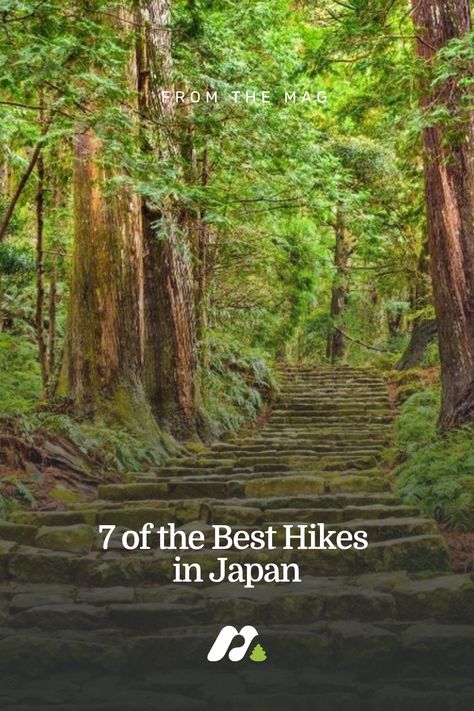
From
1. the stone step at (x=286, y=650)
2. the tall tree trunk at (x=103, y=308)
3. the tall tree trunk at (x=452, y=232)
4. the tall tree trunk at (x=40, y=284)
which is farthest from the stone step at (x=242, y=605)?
the tall tree trunk at (x=40, y=284)

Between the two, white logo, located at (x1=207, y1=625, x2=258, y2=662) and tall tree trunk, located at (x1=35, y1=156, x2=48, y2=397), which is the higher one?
tall tree trunk, located at (x1=35, y1=156, x2=48, y2=397)

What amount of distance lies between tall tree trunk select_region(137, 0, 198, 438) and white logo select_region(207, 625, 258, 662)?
6470 mm

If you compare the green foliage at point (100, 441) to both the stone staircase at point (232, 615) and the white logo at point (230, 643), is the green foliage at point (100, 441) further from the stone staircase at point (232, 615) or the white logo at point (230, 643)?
the white logo at point (230, 643)

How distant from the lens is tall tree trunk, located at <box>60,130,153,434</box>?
9.23m

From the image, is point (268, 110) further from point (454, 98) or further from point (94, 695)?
point (94, 695)

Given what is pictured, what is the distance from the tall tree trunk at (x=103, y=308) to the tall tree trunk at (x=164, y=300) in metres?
1.12

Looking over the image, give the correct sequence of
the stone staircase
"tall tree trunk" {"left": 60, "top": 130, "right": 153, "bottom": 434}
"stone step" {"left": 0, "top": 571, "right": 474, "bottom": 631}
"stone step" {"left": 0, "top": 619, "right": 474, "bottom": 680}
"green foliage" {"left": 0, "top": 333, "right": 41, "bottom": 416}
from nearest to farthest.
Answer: the stone staircase, "stone step" {"left": 0, "top": 619, "right": 474, "bottom": 680}, "stone step" {"left": 0, "top": 571, "right": 474, "bottom": 631}, "tall tree trunk" {"left": 60, "top": 130, "right": 153, "bottom": 434}, "green foliage" {"left": 0, "top": 333, "right": 41, "bottom": 416}

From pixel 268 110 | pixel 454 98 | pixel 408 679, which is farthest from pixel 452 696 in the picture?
pixel 268 110

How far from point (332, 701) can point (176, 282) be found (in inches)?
317

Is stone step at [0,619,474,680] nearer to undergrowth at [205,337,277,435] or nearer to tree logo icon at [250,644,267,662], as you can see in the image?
tree logo icon at [250,644,267,662]

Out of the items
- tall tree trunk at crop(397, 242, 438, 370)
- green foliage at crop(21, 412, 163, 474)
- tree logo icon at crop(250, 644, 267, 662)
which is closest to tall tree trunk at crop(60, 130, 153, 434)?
green foliage at crop(21, 412, 163, 474)

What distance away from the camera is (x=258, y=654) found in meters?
4.11

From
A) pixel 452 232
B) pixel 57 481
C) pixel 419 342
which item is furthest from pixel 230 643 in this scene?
pixel 419 342

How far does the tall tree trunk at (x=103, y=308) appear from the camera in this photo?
9.23m
